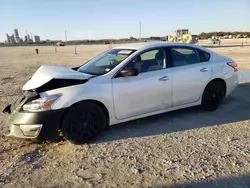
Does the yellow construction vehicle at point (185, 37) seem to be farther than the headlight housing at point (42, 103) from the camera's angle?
Yes

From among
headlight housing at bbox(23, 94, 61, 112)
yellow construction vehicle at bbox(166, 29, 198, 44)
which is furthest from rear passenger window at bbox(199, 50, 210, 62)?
yellow construction vehicle at bbox(166, 29, 198, 44)

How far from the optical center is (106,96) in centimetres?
416

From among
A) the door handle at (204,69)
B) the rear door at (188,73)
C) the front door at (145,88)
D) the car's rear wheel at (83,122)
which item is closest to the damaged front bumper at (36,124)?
the car's rear wheel at (83,122)

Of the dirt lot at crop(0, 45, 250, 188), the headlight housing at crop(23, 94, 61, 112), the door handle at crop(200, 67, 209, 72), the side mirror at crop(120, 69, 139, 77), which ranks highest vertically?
the side mirror at crop(120, 69, 139, 77)

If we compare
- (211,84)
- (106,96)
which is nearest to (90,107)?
(106,96)

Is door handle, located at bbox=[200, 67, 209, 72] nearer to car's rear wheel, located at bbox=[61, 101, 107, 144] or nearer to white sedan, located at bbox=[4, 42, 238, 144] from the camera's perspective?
white sedan, located at bbox=[4, 42, 238, 144]

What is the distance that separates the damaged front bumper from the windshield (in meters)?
1.14

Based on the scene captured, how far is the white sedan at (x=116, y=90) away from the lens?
3.85 meters

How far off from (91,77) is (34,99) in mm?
960

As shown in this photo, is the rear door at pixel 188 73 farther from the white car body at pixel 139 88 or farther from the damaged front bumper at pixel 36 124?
the damaged front bumper at pixel 36 124

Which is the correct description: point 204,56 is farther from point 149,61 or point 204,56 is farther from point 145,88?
point 145,88

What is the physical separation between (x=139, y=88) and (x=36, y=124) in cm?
178

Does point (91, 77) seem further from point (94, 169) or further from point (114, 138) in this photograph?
point (94, 169)

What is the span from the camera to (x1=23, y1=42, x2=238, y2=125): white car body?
4.05 meters
